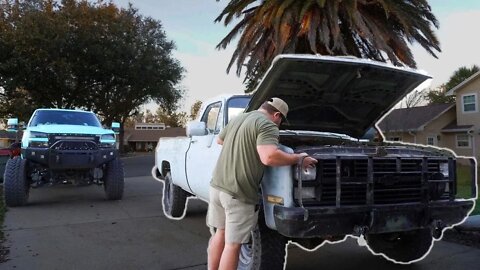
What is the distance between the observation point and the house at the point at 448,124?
98.6 ft

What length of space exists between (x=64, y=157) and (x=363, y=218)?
6.99 m

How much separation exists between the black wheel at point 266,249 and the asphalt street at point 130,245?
1.16 meters

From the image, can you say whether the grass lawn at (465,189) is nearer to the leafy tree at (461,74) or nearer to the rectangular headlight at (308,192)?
the rectangular headlight at (308,192)

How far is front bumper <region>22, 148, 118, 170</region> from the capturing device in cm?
935

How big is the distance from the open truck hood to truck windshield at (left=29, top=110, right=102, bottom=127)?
6722 millimetres

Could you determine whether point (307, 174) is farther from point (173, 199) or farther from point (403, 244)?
point (173, 199)

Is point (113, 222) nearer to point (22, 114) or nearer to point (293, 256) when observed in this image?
point (293, 256)

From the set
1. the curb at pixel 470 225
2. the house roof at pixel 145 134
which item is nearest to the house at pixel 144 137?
the house roof at pixel 145 134

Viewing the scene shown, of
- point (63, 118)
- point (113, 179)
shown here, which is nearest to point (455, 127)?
point (113, 179)

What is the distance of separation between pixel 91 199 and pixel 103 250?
4951mm

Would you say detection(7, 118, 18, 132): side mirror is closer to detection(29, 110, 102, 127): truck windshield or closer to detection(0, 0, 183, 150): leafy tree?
detection(29, 110, 102, 127): truck windshield

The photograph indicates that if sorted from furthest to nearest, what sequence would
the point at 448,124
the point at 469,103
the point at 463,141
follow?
the point at 448,124
the point at 463,141
the point at 469,103

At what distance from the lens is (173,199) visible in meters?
8.04

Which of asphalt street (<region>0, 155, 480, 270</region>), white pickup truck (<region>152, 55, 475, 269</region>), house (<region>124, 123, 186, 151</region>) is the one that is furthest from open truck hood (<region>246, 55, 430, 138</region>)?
house (<region>124, 123, 186, 151</region>)
